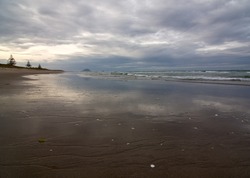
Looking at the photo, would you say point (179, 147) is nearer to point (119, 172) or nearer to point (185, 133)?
point (185, 133)

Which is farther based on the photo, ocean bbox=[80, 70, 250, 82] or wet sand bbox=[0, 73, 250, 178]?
ocean bbox=[80, 70, 250, 82]

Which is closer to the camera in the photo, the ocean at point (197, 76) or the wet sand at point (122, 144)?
the wet sand at point (122, 144)

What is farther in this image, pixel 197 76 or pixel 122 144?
pixel 197 76

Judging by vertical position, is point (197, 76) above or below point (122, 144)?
above

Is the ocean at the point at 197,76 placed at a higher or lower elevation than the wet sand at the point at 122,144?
higher

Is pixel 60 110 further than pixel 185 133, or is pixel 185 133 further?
pixel 60 110

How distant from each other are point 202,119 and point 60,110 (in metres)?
4.60

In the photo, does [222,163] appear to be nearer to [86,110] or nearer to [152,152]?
[152,152]

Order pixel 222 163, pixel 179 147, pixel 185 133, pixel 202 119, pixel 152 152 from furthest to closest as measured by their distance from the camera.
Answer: pixel 202 119
pixel 185 133
pixel 179 147
pixel 152 152
pixel 222 163

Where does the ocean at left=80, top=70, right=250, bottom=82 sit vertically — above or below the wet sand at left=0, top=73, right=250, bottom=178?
above

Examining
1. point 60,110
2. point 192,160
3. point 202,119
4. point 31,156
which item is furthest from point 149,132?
point 60,110

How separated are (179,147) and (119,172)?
1.42 m

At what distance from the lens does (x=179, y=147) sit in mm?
3566

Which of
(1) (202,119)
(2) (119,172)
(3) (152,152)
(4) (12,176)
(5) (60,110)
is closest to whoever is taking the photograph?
(4) (12,176)
